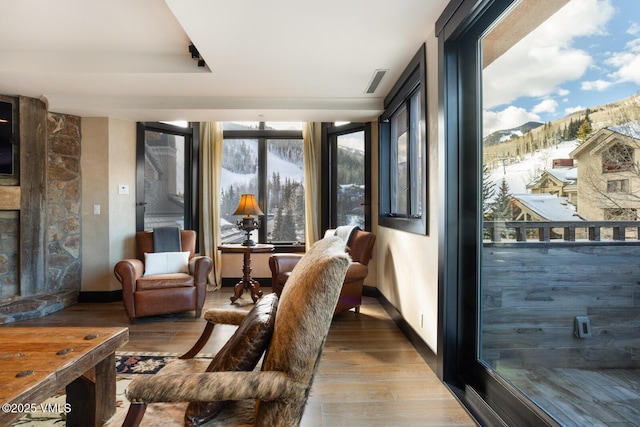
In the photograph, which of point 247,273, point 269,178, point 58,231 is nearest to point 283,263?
point 247,273

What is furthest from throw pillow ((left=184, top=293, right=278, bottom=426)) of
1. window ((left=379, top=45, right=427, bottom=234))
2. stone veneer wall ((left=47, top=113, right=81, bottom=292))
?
stone veneer wall ((left=47, top=113, right=81, bottom=292))

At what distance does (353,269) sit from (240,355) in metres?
2.47

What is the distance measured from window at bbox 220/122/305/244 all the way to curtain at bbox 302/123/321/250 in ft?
0.88

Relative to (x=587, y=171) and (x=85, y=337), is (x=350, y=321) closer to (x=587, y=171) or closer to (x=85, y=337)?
(x=85, y=337)

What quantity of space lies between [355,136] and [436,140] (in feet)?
8.14

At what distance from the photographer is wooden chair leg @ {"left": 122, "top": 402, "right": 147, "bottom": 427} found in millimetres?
1000

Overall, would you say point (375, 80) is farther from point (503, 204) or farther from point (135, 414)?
point (135, 414)

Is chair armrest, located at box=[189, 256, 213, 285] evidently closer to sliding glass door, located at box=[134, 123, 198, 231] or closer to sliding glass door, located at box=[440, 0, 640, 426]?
sliding glass door, located at box=[134, 123, 198, 231]

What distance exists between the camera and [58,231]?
4.02m

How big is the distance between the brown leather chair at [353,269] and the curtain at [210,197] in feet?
A: 4.97

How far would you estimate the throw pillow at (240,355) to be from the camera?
1.10 metres

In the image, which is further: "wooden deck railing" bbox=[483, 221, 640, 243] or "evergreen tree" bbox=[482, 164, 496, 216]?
"evergreen tree" bbox=[482, 164, 496, 216]

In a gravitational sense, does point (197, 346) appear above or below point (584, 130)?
below

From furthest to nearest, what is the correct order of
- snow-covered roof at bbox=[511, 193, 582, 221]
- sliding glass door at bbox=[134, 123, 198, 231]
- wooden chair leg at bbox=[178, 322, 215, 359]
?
sliding glass door at bbox=[134, 123, 198, 231], wooden chair leg at bbox=[178, 322, 215, 359], snow-covered roof at bbox=[511, 193, 582, 221]
